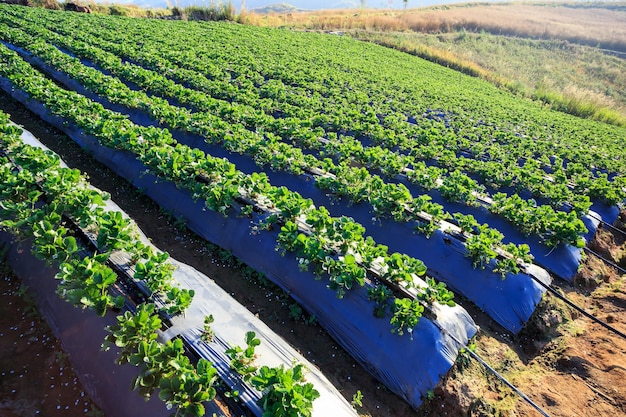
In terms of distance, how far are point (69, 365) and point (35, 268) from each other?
195 cm

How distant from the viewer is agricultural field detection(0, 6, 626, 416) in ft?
16.4

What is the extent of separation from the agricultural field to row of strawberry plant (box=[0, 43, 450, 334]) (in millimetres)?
47

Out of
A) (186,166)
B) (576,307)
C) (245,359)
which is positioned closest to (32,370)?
(245,359)

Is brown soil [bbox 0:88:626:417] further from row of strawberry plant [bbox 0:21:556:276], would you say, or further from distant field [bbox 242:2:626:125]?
distant field [bbox 242:2:626:125]

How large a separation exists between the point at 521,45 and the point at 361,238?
56.0m

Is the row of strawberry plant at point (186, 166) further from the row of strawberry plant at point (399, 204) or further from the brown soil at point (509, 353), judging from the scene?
the row of strawberry plant at point (399, 204)

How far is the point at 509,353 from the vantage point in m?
5.81

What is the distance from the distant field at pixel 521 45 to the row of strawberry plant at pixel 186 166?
92.4 feet

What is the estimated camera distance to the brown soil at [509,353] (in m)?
4.94

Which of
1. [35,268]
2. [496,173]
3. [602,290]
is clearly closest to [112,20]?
[35,268]

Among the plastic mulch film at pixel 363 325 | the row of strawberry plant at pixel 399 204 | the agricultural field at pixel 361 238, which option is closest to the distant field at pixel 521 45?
the agricultural field at pixel 361 238

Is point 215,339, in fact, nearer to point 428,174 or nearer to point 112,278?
point 112,278

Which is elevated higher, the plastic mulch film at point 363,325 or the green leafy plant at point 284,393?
the green leafy plant at point 284,393

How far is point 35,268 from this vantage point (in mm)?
5746
